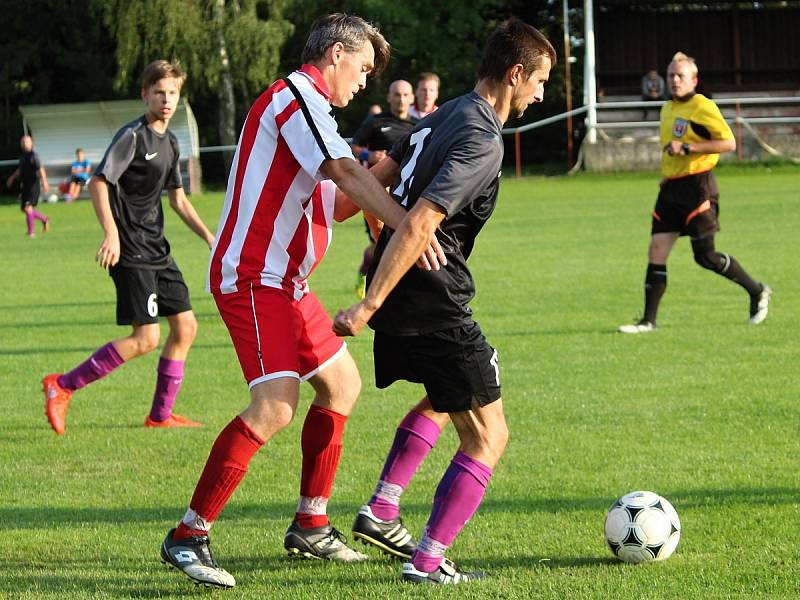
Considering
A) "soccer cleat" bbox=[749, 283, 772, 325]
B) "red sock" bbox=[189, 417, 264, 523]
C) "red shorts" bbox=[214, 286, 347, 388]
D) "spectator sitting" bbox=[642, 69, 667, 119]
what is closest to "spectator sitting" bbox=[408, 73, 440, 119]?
"soccer cleat" bbox=[749, 283, 772, 325]

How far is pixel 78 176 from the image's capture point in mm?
37406

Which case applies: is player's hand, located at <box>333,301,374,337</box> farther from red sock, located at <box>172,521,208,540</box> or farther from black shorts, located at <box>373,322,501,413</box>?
red sock, located at <box>172,521,208,540</box>

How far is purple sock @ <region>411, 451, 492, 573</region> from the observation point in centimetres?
430

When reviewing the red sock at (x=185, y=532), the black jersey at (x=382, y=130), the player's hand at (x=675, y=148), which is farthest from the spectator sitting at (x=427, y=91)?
the red sock at (x=185, y=532)

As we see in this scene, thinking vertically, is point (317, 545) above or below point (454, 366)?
below

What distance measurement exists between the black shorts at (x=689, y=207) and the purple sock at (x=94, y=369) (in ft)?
16.7

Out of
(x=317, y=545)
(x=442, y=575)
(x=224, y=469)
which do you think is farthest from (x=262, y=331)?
(x=442, y=575)

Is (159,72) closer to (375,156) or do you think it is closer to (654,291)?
(654,291)

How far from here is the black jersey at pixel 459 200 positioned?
4062mm

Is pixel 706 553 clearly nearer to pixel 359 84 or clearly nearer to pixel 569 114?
pixel 359 84

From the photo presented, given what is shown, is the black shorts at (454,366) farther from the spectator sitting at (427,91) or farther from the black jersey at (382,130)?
the black jersey at (382,130)

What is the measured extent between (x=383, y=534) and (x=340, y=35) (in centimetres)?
180

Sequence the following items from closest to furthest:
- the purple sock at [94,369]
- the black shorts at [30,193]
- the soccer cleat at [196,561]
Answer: the soccer cleat at [196,561] < the purple sock at [94,369] < the black shorts at [30,193]

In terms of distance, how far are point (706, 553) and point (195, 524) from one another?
1.88m
